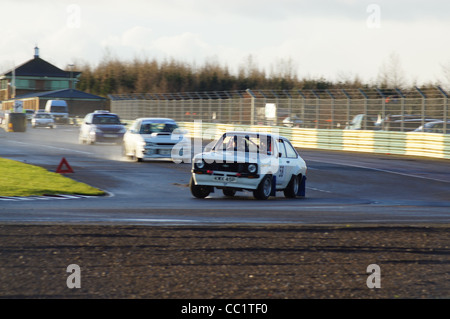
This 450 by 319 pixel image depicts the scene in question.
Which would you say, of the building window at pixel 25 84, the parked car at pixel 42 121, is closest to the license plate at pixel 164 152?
the parked car at pixel 42 121

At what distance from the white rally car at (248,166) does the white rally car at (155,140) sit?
890 centimetres

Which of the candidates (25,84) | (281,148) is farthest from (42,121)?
(25,84)

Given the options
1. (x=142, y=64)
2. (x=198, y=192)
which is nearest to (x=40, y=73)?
(x=142, y=64)

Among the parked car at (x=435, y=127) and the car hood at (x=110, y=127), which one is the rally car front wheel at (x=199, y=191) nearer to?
the parked car at (x=435, y=127)

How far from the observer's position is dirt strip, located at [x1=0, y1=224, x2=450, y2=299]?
713 cm

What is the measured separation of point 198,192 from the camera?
16953 millimetres

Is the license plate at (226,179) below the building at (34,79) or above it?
below

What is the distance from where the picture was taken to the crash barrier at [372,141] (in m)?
32.7

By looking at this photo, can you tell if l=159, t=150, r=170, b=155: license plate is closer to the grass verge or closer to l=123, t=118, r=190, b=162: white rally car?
l=123, t=118, r=190, b=162: white rally car

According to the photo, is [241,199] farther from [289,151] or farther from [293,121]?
[293,121]

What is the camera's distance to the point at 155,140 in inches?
1014
